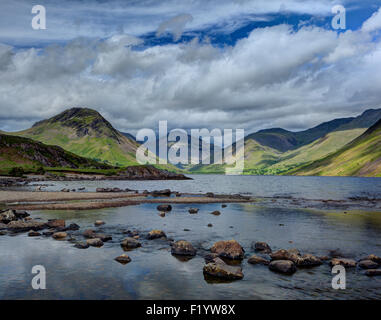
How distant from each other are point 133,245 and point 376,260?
2238cm

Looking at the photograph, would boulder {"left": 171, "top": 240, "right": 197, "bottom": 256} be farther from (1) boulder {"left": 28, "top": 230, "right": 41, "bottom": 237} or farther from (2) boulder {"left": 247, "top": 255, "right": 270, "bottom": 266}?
(1) boulder {"left": 28, "top": 230, "right": 41, "bottom": 237}

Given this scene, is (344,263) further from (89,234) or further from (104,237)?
(89,234)

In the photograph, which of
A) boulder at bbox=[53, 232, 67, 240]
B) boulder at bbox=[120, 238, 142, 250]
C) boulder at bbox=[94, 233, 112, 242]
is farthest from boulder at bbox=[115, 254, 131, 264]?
boulder at bbox=[53, 232, 67, 240]

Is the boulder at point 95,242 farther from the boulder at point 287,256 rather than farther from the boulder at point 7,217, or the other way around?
the boulder at point 7,217

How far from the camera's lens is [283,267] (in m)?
22.8

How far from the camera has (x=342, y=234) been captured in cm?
3716

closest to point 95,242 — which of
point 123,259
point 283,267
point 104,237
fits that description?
point 104,237

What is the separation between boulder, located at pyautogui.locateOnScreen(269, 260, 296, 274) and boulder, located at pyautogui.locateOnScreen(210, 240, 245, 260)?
381 centimetres

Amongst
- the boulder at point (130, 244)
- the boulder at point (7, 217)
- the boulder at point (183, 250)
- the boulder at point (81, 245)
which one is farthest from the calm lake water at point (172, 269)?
the boulder at point (7, 217)

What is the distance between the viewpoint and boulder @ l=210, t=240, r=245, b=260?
26.6 metres

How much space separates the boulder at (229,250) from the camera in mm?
26603

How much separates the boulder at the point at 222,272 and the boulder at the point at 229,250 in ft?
14.8
